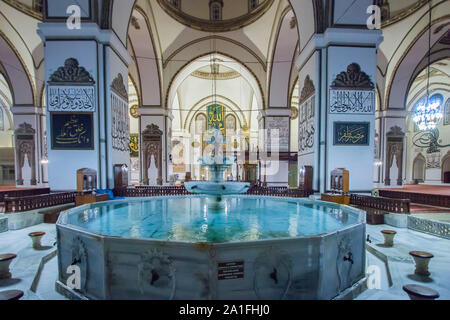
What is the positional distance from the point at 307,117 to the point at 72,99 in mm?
6911

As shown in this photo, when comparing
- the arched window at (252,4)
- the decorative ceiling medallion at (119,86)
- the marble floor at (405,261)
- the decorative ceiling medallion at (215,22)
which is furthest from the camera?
the arched window at (252,4)

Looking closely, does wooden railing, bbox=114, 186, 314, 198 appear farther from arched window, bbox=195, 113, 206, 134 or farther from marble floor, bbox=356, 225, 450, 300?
arched window, bbox=195, 113, 206, 134

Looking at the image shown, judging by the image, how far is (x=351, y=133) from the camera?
6004 mm

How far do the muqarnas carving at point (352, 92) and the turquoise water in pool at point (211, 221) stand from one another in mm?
3404

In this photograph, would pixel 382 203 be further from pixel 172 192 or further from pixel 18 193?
pixel 18 193

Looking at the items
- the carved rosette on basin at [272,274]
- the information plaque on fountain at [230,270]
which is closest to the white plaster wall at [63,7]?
the information plaque on fountain at [230,270]

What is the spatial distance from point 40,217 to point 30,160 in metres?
8.37

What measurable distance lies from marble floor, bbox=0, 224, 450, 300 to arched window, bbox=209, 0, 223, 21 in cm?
1225

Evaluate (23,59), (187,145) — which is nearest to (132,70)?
(23,59)

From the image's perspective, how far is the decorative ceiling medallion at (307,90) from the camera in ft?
21.0

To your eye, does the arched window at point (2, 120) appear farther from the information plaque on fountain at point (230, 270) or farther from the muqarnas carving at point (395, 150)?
the muqarnas carving at point (395, 150)

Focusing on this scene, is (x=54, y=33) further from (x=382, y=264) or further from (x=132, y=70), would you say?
(x=382, y=264)

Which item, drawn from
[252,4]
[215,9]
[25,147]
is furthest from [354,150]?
[25,147]

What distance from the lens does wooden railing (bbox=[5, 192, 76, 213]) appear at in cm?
451
